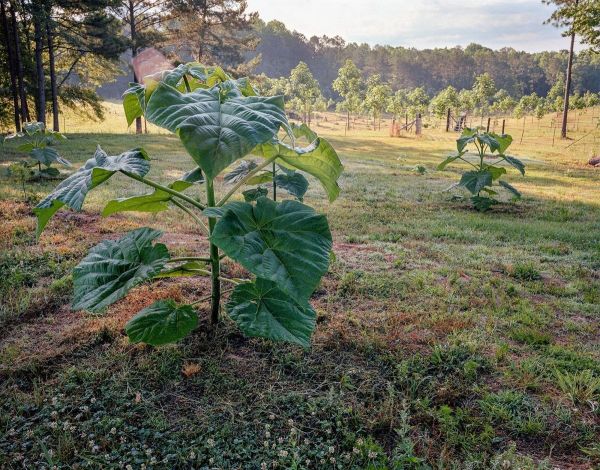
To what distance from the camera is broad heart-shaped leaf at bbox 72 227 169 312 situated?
1.37m

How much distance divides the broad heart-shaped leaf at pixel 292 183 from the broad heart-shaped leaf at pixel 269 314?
29.9 inches

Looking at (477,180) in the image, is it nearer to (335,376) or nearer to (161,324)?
(335,376)

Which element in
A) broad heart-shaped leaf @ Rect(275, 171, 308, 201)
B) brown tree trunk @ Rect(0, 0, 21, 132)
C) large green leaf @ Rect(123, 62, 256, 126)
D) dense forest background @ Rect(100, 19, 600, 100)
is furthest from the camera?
dense forest background @ Rect(100, 19, 600, 100)

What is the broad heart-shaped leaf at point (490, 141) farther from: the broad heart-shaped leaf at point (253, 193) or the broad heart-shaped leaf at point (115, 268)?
the broad heart-shaped leaf at point (115, 268)

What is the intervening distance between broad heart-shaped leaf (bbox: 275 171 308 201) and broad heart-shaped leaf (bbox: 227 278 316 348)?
2.50 feet

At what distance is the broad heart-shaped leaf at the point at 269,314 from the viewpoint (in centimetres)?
136

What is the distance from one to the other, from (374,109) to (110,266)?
95.6 feet

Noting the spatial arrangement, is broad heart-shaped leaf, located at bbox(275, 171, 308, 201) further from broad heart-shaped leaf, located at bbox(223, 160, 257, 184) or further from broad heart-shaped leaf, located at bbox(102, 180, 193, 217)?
broad heart-shaped leaf, located at bbox(102, 180, 193, 217)

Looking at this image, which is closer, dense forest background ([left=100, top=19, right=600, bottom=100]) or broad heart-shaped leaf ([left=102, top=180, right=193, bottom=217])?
broad heart-shaped leaf ([left=102, top=180, right=193, bottom=217])

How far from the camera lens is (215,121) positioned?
1.11 m

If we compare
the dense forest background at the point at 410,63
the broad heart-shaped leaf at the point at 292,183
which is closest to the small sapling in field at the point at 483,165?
the broad heart-shaped leaf at the point at 292,183

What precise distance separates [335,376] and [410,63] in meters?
66.6

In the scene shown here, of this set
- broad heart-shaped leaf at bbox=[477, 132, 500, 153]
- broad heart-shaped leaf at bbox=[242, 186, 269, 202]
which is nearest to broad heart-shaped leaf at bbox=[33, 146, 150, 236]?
broad heart-shaped leaf at bbox=[242, 186, 269, 202]

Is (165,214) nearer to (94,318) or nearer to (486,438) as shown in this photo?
(94,318)
